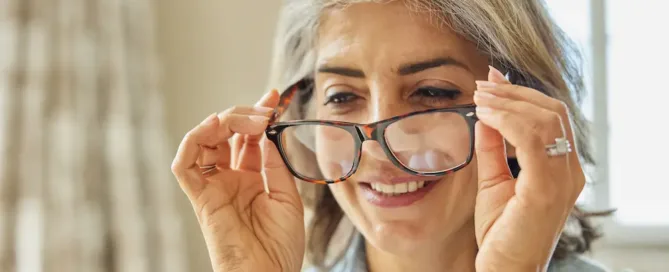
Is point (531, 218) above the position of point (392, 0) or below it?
below

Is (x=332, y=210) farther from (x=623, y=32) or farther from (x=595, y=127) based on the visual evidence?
(x=623, y=32)

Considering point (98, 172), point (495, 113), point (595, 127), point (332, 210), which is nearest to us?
point (495, 113)

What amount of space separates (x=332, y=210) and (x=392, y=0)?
0.63m

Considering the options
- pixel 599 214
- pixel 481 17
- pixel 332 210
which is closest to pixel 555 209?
pixel 481 17

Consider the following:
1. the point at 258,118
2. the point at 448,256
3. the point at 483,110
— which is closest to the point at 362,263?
the point at 448,256

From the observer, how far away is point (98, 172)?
1.57 meters

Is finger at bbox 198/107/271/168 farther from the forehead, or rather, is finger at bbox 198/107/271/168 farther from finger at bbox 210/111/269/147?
the forehead

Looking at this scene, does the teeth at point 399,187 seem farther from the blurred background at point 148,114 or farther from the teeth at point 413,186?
the blurred background at point 148,114

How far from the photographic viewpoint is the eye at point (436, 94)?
958 mm

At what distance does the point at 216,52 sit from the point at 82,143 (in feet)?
1.89

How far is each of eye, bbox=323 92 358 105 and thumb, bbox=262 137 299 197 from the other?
0.14 m

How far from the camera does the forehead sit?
940mm

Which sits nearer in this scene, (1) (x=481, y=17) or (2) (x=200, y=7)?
(1) (x=481, y=17)

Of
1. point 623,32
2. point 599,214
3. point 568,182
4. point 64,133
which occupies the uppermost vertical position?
point 623,32
